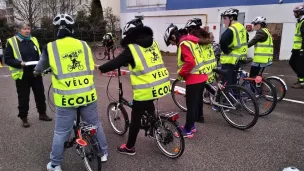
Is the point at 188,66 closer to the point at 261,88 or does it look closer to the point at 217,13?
the point at 261,88

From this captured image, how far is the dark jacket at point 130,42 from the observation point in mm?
3604

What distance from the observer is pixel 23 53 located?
505cm

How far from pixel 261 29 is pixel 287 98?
1.99 m

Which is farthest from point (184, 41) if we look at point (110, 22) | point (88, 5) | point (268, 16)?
point (88, 5)

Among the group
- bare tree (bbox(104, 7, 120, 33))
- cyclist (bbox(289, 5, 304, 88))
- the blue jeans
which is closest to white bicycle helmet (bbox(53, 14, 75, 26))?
the blue jeans

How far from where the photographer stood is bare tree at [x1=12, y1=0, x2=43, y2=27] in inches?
934

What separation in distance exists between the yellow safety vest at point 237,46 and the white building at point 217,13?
8.47m

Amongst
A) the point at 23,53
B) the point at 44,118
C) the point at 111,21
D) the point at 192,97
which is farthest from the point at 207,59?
the point at 111,21

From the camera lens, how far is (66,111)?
3.39m

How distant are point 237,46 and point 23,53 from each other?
13.5 feet


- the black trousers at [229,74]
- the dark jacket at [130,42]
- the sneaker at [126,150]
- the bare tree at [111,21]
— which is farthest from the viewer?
the bare tree at [111,21]

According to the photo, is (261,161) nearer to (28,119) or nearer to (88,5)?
(28,119)

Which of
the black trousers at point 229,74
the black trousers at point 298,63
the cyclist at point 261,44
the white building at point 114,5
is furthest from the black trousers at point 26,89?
the white building at point 114,5

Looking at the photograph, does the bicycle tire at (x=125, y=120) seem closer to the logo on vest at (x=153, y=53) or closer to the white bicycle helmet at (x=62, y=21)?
the logo on vest at (x=153, y=53)
